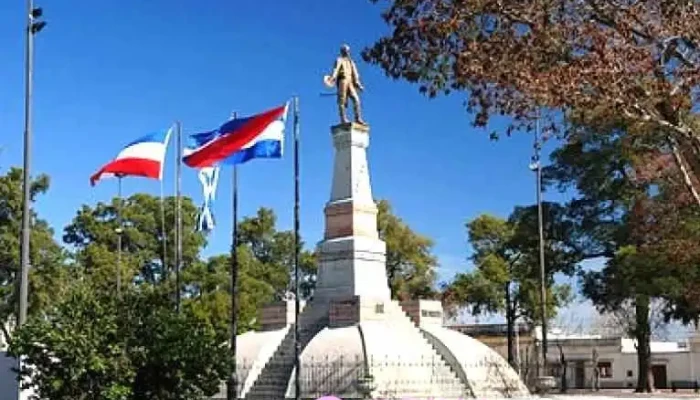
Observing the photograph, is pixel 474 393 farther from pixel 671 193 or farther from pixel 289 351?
pixel 671 193

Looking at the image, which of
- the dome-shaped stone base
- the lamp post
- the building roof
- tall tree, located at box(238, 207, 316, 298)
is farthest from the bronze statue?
the building roof

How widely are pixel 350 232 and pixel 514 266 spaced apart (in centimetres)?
1794

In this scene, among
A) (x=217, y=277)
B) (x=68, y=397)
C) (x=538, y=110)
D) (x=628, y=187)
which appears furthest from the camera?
(x=217, y=277)

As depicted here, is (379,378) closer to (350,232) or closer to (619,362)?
(350,232)

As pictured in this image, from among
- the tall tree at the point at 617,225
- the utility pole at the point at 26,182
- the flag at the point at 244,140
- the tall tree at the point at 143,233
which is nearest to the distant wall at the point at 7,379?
the utility pole at the point at 26,182

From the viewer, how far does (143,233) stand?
5909 cm

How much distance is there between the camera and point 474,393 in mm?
29766

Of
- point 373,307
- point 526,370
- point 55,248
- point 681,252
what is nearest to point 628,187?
point 526,370

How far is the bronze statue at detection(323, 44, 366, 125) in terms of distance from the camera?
3456 centimetres

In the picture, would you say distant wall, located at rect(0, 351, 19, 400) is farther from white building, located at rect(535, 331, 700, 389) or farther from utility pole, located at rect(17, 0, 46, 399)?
white building, located at rect(535, 331, 700, 389)

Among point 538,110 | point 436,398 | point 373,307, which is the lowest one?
point 436,398

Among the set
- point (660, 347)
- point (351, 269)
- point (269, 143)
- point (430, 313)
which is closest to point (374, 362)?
point (351, 269)

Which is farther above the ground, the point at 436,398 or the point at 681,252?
the point at 681,252

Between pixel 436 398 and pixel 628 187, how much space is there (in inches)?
738
